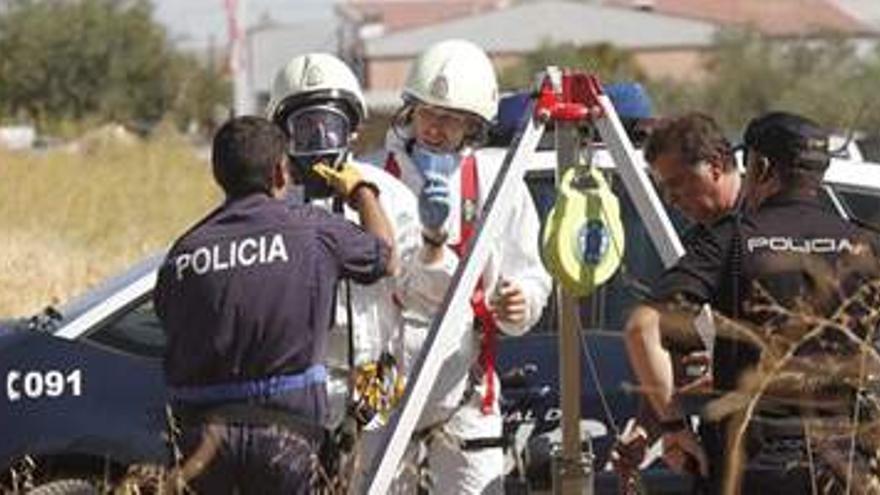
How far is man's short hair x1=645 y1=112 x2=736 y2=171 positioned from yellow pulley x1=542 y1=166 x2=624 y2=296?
433mm

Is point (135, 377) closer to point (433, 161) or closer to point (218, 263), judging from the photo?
Answer: point (433, 161)

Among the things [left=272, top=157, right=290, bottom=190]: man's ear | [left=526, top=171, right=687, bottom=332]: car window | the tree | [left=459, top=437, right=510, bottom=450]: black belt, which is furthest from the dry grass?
the tree

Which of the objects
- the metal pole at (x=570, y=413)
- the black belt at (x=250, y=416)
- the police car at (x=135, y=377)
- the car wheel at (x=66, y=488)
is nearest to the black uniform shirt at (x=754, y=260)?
the metal pole at (x=570, y=413)

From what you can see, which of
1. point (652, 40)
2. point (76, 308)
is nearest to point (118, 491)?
point (76, 308)

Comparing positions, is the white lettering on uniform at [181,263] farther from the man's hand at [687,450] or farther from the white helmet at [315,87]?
the man's hand at [687,450]

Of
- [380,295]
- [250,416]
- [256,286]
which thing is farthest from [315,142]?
[250,416]

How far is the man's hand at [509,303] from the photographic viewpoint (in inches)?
240

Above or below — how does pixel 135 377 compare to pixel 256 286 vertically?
below

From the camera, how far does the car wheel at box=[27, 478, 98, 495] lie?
7660 millimetres

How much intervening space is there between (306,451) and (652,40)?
9178 centimetres

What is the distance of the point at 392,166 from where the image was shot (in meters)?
6.50

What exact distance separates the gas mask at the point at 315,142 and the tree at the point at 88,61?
4973 cm

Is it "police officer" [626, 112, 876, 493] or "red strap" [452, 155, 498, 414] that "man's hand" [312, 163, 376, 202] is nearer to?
"red strap" [452, 155, 498, 414]

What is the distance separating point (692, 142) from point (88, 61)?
5681 cm
